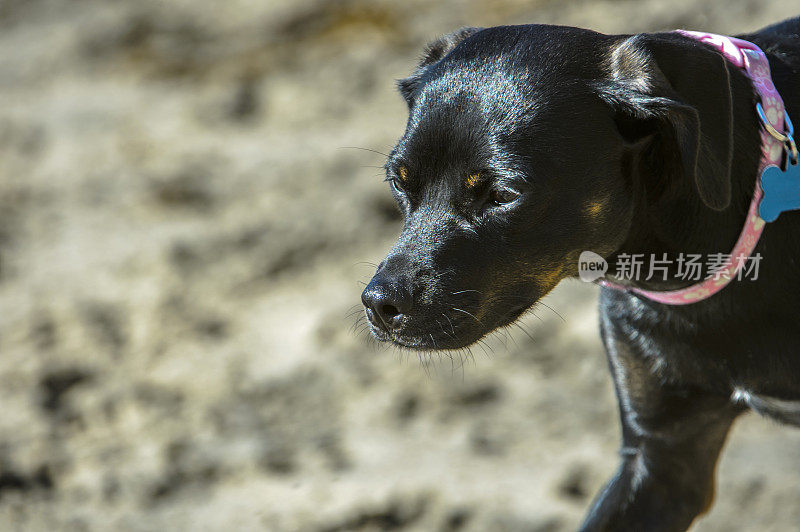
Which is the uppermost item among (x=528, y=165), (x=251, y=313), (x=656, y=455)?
(x=251, y=313)

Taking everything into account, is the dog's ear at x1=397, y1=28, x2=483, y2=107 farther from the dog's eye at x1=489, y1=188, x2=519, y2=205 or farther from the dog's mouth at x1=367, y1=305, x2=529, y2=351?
the dog's mouth at x1=367, y1=305, x2=529, y2=351

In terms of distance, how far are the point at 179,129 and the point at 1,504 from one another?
95.5 inches

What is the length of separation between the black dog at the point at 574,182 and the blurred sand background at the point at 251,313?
58.3 inches

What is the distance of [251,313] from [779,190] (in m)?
3.06

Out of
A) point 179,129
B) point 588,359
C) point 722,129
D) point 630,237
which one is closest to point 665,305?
point 630,237

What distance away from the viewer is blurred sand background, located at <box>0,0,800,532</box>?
12.1 feet

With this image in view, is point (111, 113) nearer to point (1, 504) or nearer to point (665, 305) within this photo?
point (1, 504)

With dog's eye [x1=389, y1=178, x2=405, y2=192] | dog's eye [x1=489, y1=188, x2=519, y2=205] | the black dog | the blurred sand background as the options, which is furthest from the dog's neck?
the blurred sand background

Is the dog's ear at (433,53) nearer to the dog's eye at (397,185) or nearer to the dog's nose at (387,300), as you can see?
the dog's eye at (397,185)

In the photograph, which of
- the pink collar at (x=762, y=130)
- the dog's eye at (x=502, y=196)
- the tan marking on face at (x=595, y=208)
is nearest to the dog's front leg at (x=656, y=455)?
the pink collar at (x=762, y=130)

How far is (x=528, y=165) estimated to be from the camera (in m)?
1.99

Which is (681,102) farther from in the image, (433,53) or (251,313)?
(251,313)

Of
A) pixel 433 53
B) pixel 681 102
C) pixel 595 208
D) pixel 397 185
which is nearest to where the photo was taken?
pixel 681 102

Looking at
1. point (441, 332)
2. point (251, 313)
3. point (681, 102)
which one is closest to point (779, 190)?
point (681, 102)
